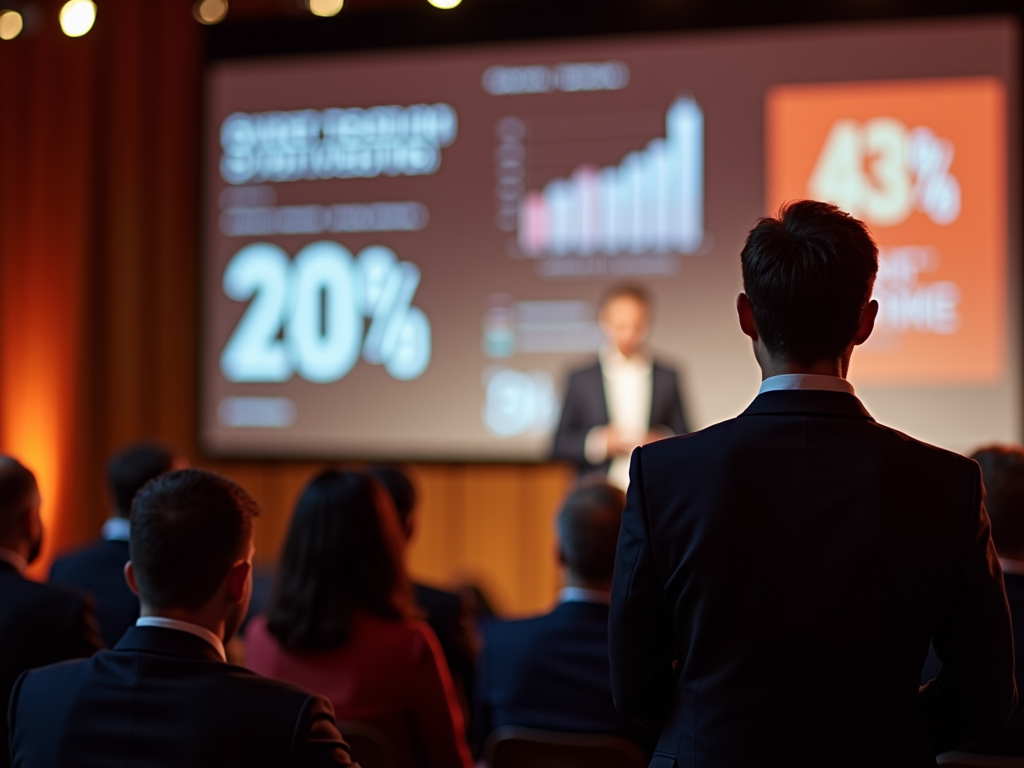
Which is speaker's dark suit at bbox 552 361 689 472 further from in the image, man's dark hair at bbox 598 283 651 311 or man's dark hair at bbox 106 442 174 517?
man's dark hair at bbox 106 442 174 517

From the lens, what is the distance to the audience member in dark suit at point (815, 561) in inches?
49.5

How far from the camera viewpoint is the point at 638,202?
5270mm

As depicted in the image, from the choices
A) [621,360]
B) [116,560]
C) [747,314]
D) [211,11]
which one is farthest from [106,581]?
[211,11]

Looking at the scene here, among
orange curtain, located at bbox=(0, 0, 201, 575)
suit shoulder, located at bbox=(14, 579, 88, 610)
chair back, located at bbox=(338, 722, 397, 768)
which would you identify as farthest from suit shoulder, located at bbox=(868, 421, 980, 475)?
orange curtain, located at bbox=(0, 0, 201, 575)

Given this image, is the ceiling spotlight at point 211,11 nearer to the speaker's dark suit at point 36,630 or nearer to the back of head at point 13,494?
the back of head at point 13,494

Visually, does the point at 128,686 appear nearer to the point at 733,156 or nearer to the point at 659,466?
the point at 659,466

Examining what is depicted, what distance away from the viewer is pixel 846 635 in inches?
49.5

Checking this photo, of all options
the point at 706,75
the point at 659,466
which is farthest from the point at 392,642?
the point at 706,75

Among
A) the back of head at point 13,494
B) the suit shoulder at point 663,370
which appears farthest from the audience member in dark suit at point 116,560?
the suit shoulder at point 663,370

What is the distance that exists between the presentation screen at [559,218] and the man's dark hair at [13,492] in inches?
131

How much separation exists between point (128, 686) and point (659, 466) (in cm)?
73

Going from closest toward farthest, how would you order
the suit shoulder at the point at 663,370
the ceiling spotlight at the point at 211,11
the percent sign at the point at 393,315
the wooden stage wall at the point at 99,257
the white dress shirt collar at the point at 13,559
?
the white dress shirt collar at the point at 13,559 < the suit shoulder at the point at 663,370 < the percent sign at the point at 393,315 < the ceiling spotlight at the point at 211,11 < the wooden stage wall at the point at 99,257

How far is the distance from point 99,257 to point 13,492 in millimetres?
4716

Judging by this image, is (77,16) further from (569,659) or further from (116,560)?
(569,659)
